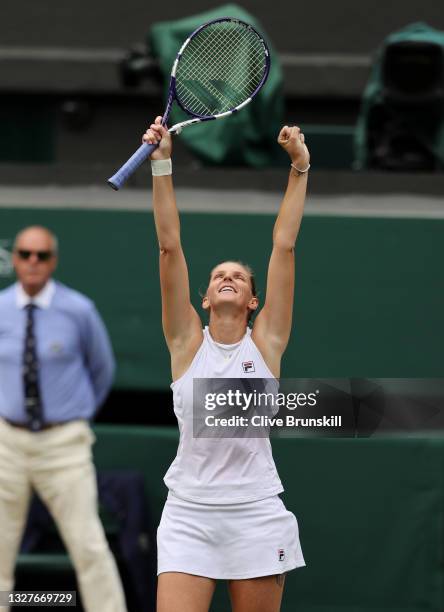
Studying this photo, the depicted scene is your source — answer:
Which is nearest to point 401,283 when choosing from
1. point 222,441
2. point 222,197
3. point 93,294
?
point 222,197

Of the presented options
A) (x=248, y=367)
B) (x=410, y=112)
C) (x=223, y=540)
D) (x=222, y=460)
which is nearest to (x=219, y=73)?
(x=248, y=367)

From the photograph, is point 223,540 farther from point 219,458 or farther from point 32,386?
point 32,386

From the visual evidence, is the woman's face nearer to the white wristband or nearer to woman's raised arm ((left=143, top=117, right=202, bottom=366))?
woman's raised arm ((left=143, top=117, right=202, bottom=366))

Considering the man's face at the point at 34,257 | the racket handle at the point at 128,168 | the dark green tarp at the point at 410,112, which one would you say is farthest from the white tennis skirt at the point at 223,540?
the dark green tarp at the point at 410,112

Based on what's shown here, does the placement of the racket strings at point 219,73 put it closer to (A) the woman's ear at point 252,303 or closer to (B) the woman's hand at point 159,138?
(B) the woman's hand at point 159,138

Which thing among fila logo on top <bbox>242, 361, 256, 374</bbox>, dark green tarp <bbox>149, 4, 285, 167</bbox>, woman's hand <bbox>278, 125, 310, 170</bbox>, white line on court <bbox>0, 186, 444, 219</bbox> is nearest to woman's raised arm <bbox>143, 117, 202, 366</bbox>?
fila logo on top <bbox>242, 361, 256, 374</bbox>

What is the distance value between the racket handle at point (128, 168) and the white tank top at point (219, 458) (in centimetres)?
A: 62

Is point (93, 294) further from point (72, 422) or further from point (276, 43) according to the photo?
point (276, 43)

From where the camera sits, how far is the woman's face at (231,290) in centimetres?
399

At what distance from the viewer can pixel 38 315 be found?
5320 mm

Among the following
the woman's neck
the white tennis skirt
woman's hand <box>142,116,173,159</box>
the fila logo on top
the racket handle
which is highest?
woman's hand <box>142,116,173,159</box>

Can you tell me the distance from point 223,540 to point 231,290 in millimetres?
742

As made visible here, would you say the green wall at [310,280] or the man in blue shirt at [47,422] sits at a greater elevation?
the green wall at [310,280]

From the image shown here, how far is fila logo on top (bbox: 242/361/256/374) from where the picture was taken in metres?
3.99
